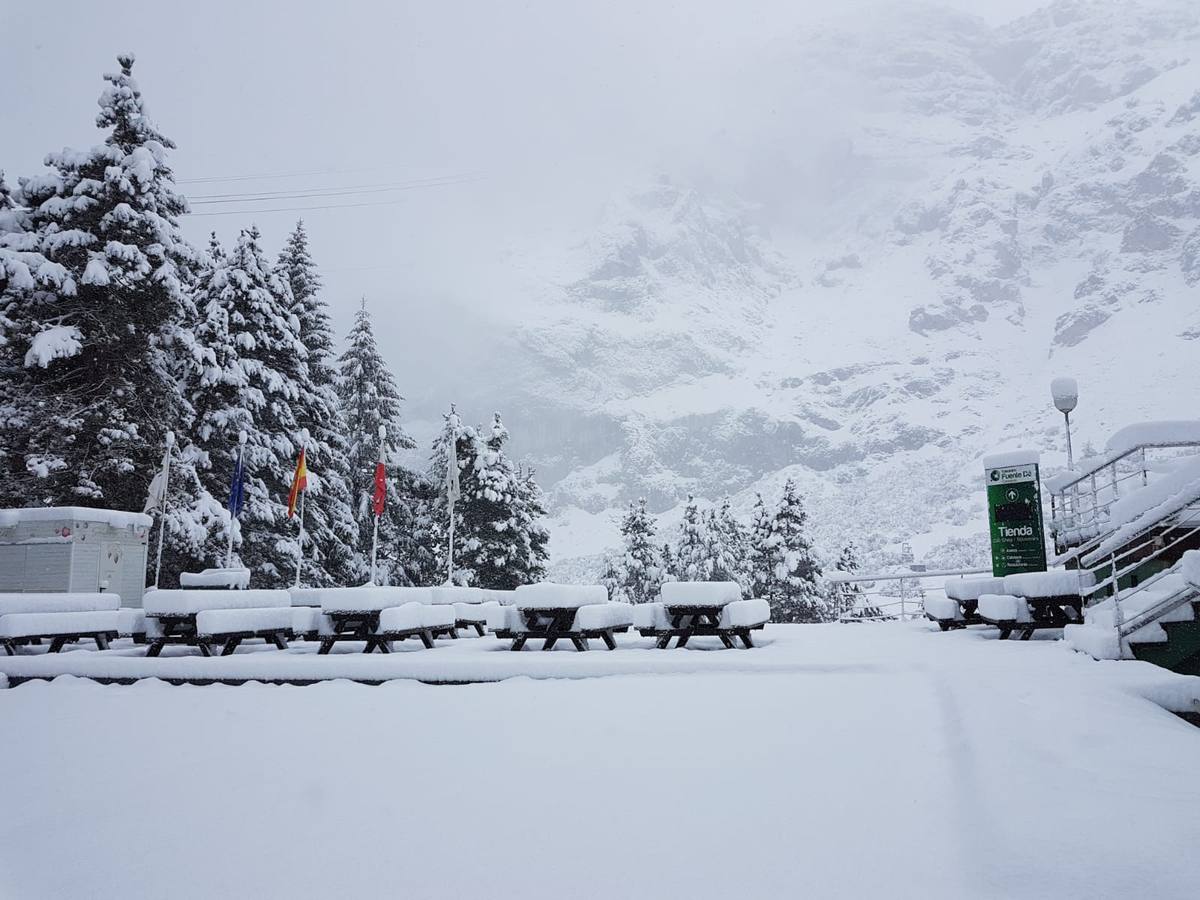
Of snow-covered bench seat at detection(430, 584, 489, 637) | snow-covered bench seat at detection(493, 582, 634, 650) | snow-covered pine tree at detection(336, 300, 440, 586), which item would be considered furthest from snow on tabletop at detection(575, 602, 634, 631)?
snow-covered pine tree at detection(336, 300, 440, 586)

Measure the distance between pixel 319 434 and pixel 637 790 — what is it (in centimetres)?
2841

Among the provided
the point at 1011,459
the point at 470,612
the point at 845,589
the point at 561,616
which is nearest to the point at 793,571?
the point at 845,589

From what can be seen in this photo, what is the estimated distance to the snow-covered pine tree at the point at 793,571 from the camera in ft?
144

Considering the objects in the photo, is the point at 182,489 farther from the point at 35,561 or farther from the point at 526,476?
the point at 526,476

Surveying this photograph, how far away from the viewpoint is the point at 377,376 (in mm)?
35750

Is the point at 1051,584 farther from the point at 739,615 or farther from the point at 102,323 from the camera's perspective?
the point at 102,323

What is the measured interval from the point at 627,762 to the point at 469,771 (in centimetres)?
90

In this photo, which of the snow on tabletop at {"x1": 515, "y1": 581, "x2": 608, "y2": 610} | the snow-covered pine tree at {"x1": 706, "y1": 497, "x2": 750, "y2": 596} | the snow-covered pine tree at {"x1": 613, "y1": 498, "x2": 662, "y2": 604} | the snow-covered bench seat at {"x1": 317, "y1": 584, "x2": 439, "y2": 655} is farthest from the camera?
the snow-covered pine tree at {"x1": 706, "y1": 497, "x2": 750, "y2": 596}

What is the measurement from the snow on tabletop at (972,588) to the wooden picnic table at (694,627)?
386cm

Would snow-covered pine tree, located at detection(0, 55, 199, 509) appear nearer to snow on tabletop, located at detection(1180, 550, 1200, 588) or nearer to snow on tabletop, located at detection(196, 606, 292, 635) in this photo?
snow on tabletop, located at detection(196, 606, 292, 635)

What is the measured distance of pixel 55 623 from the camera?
10148mm

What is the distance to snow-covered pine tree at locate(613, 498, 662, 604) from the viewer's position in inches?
1892

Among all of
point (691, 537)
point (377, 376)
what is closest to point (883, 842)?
point (377, 376)

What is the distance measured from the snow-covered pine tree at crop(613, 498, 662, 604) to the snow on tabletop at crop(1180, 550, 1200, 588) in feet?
136
